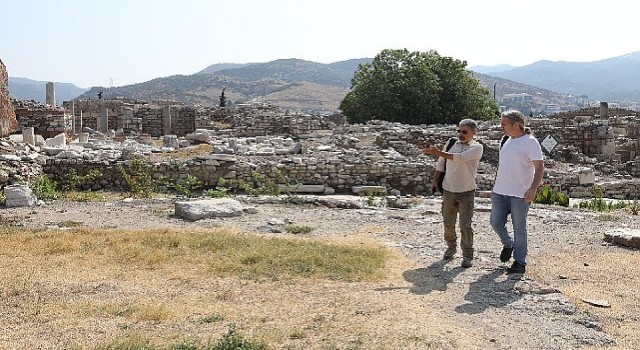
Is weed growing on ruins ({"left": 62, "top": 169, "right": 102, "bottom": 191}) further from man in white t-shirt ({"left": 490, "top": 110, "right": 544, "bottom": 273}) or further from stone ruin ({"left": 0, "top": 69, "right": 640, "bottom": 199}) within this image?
man in white t-shirt ({"left": 490, "top": 110, "right": 544, "bottom": 273})

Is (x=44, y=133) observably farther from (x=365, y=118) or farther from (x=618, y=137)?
(x=618, y=137)

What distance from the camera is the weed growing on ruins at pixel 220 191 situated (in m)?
14.0

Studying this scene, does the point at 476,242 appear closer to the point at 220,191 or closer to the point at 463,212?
the point at 463,212

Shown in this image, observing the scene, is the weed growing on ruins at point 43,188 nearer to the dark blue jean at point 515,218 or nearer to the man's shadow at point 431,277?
the man's shadow at point 431,277

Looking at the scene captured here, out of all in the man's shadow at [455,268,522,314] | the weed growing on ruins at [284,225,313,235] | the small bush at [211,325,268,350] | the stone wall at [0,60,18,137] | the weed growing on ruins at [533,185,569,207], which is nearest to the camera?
the small bush at [211,325,268,350]

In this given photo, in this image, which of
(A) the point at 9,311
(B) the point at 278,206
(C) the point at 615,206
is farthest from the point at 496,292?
(C) the point at 615,206

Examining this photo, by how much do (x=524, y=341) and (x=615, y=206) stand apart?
10.7 metres

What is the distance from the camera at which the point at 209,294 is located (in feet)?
21.2

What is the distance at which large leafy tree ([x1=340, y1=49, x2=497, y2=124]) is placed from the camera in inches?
1416

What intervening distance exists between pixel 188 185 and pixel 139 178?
120 cm

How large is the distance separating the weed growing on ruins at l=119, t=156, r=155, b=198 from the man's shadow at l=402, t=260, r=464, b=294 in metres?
8.12

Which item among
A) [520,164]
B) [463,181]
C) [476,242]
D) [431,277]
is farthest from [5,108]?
[520,164]

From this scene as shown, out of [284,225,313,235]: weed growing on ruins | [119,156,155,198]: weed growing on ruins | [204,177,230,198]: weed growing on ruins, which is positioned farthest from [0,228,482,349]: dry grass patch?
[119,156,155,198]: weed growing on ruins

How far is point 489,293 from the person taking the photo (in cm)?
670
